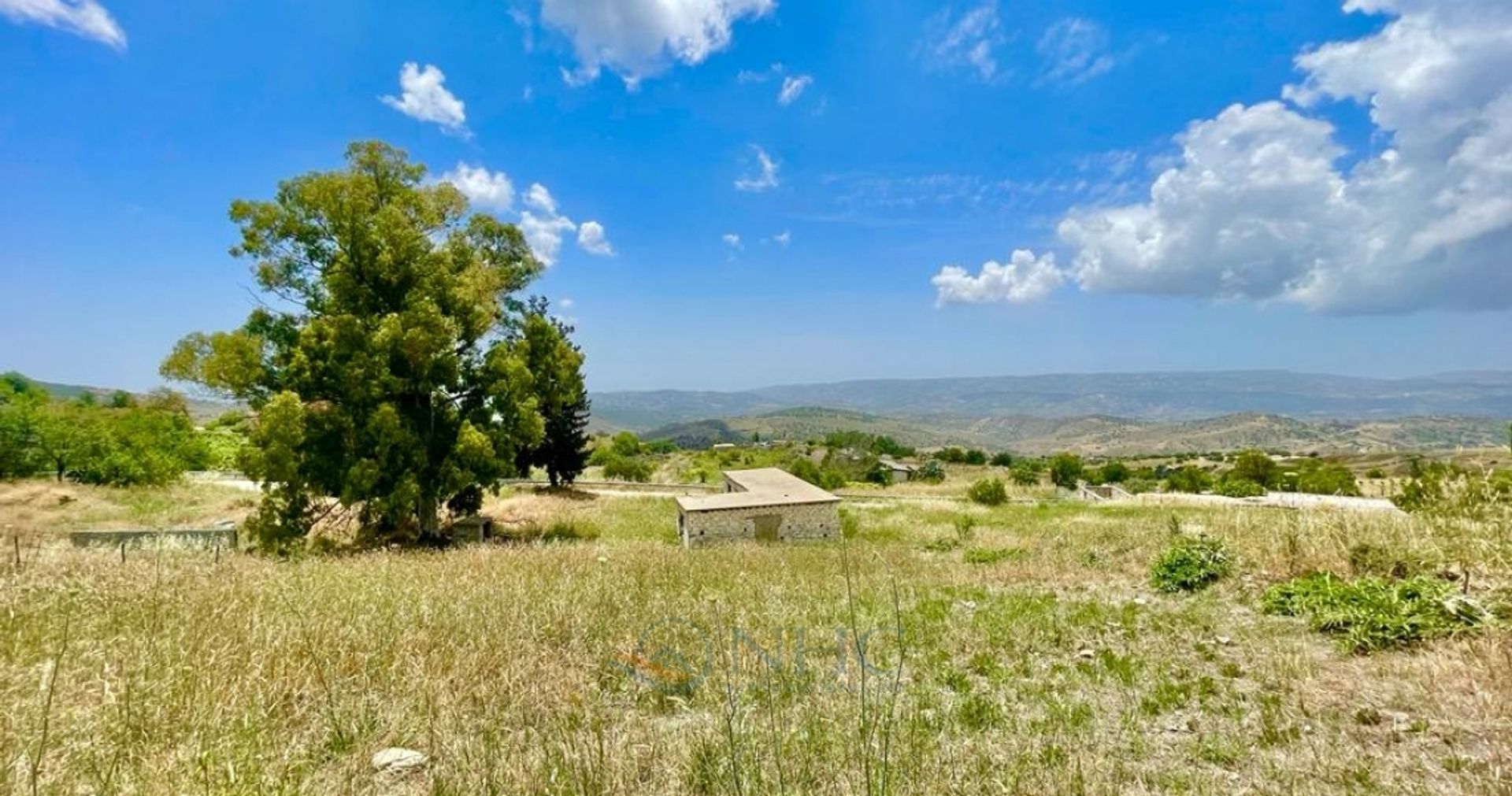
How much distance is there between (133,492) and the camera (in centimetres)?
2661

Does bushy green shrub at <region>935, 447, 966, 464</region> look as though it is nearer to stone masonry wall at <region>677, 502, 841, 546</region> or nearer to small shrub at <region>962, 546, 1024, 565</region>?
stone masonry wall at <region>677, 502, 841, 546</region>

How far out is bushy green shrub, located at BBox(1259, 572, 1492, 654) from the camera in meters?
6.34

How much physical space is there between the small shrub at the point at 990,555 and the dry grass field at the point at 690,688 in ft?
16.7

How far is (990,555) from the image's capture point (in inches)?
575

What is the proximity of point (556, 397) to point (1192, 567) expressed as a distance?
18.5 m

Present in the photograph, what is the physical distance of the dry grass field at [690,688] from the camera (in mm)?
3627

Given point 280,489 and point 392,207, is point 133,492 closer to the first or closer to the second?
point 280,489

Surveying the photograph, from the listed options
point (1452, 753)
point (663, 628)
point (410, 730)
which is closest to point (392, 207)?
point (663, 628)

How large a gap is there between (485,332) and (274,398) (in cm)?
523

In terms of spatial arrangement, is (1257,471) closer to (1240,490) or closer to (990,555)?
(1240,490)

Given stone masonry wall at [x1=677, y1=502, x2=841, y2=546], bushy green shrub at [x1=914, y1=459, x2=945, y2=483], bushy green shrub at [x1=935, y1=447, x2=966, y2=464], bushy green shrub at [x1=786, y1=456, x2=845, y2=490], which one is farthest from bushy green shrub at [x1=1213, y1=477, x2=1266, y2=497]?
bushy green shrub at [x1=935, y1=447, x2=966, y2=464]

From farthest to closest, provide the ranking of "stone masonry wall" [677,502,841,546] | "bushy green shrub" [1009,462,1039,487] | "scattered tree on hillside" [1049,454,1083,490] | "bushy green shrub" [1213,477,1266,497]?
1. "scattered tree on hillside" [1049,454,1083,490]
2. "bushy green shrub" [1009,462,1039,487]
3. "bushy green shrub" [1213,477,1266,497]
4. "stone masonry wall" [677,502,841,546]

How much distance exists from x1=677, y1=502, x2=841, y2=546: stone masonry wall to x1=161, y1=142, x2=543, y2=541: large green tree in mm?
6192

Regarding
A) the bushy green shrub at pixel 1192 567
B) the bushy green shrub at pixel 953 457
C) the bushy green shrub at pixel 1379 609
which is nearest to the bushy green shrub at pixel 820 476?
the bushy green shrub at pixel 1192 567
